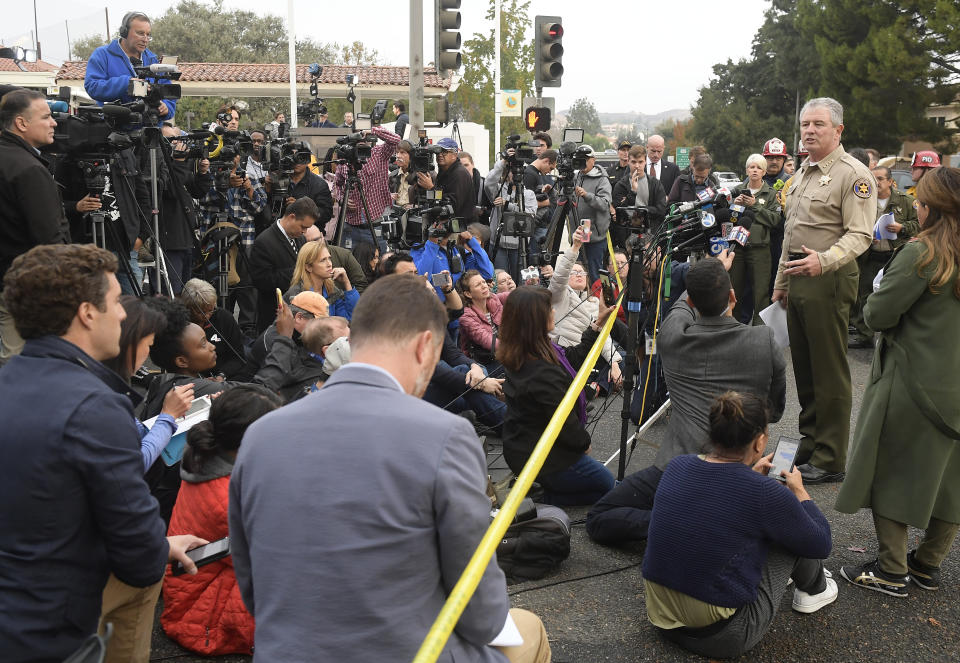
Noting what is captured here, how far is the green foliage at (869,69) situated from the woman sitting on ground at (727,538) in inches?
1243

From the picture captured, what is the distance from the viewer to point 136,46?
722cm

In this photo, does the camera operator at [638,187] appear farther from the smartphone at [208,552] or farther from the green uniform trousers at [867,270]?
the smartphone at [208,552]

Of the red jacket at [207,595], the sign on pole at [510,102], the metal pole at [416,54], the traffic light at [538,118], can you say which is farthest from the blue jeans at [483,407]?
the sign on pole at [510,102]

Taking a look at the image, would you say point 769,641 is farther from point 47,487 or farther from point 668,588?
point 47,487

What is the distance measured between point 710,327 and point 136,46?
5.32 m

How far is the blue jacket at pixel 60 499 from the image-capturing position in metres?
2.49

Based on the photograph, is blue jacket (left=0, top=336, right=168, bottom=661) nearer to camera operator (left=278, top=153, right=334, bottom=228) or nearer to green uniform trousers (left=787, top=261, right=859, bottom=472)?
green uniform trousers (left=787, top=261, right=859, bottom=472)

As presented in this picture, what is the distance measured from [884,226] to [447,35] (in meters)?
5.51

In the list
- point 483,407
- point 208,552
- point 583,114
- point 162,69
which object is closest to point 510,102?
point 162,69

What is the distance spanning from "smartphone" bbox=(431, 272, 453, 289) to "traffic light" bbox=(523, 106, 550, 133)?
5.89 meters

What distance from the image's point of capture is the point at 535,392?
476 cm

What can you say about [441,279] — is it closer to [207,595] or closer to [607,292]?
[607,292]

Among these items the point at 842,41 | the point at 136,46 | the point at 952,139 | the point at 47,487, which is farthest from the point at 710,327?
the point at 842,41

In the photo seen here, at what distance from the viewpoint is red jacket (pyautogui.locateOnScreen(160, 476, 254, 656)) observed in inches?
140
